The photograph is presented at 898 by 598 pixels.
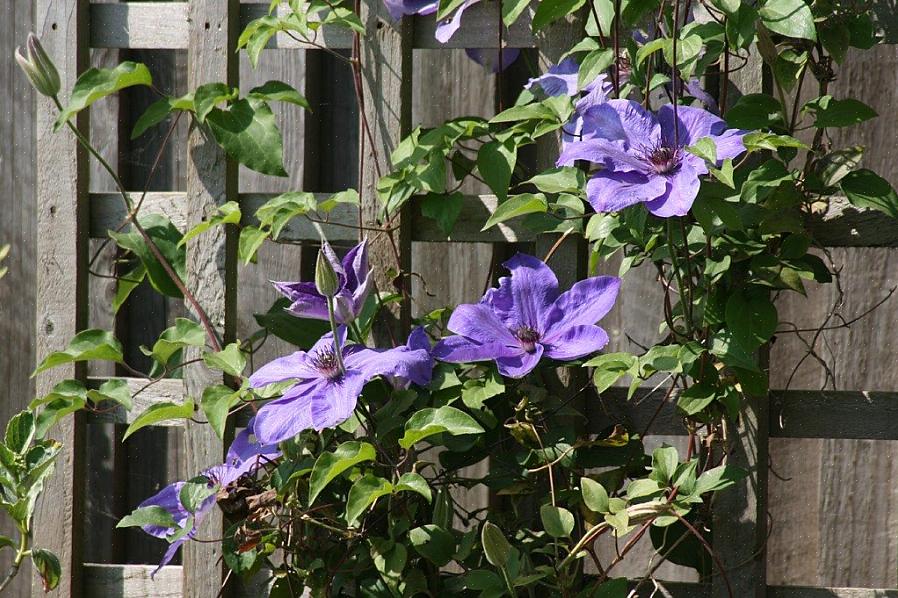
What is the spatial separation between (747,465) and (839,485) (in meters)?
0.55

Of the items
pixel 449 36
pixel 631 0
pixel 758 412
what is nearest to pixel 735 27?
pixel 631 0

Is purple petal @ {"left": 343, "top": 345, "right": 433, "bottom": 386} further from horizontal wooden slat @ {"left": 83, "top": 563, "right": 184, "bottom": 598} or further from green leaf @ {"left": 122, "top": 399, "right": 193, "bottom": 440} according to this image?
horizontal wooden slat @ {"left": 83, "top": 563, "right": 184, "bottom": 598}

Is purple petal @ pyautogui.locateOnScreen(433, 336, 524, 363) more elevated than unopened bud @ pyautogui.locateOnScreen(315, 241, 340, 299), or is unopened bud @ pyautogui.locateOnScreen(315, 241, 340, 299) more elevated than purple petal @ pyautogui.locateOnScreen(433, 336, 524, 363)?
unopened bud @ pyautogui.locateOnScreen(315, 241, 340, 299)

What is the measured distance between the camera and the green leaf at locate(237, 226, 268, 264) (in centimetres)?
141

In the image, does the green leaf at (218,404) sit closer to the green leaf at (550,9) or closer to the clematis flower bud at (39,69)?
the clematis flower bud at (39,69)

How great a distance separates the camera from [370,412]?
1386 millimetres

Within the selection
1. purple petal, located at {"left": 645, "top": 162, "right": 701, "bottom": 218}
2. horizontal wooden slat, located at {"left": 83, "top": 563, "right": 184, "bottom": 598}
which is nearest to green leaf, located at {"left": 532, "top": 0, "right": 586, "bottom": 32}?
purple petal, located at {"left": 645, "top": 162, "right": 701, "bottom": 218}

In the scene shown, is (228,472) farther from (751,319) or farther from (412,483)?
(751,319)

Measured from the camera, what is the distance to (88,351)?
147cm

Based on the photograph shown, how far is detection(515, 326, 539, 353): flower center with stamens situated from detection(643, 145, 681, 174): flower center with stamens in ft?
0.87

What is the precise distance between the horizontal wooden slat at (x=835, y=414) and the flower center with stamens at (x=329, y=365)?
577 millimetres

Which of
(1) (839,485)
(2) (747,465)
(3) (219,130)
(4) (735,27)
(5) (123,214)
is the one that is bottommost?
(1) (839,485)

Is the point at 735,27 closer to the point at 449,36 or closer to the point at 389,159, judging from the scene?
the point at 449,36

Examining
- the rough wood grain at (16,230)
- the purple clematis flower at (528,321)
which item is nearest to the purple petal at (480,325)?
the purple clematis flower at (528,321)
